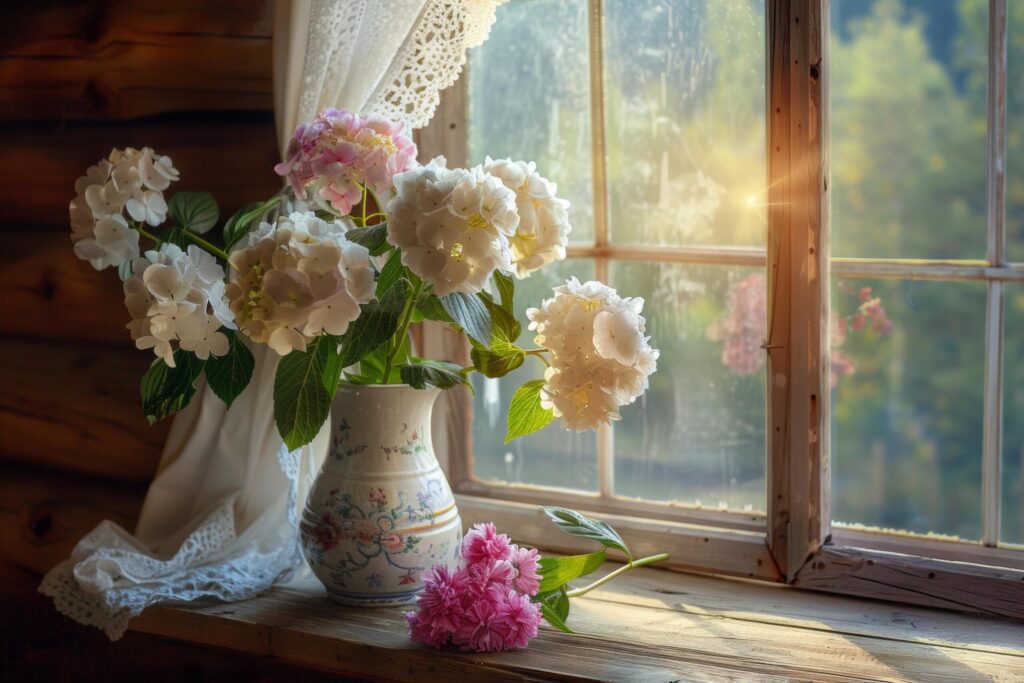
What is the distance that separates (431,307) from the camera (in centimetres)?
113

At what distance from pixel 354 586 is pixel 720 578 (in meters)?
0.53

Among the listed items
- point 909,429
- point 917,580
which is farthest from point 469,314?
point 909,429

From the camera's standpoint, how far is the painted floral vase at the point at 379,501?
1.23m

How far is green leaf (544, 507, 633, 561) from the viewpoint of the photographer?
1150 millimetres

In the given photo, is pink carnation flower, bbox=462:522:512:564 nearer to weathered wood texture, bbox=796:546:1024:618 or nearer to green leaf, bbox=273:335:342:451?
green leaf, bbox=273:335:342:451

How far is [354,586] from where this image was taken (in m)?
1.27

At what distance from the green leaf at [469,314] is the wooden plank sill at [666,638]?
0.38 m

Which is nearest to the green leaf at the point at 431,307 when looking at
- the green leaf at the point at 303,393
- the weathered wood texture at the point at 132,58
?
the green leaf at the point at 303,393

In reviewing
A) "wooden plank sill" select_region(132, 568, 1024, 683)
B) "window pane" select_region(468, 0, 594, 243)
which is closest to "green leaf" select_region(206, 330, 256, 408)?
"wooden plank sill" select_region(132, 568, 1024, 683)

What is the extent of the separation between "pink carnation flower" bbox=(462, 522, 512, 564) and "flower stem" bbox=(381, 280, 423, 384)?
237mm

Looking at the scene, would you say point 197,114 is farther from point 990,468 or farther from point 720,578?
point 990,468

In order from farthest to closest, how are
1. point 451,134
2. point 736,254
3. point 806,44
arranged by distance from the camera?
point 451,134 < point 736,254 < point 806,44

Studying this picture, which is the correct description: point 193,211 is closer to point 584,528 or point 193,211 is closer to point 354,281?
point 354,281

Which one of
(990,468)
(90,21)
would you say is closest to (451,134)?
(90,21)
